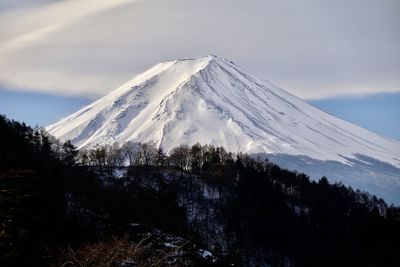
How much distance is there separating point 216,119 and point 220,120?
3.63 ft

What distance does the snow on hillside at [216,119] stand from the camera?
140 meters

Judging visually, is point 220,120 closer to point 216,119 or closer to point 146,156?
point 216,119

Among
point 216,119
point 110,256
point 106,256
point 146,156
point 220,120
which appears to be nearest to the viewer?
point 110,256

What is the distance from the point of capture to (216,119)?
146m

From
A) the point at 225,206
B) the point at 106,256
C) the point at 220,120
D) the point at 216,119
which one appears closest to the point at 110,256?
the point at 106,256

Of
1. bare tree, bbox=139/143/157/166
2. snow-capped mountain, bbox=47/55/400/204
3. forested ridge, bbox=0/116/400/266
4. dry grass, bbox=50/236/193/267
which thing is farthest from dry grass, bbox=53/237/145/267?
snow-capped mountain, bbox=47/55/400/204

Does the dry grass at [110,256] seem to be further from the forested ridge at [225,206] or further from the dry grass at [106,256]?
the forested ridge at [225,206]

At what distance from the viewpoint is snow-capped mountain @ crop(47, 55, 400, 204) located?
139625 mm

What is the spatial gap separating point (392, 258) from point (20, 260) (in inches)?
1476

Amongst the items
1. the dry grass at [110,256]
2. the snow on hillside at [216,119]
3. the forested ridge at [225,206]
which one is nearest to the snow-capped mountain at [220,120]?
the snow on hillside at [216,119]

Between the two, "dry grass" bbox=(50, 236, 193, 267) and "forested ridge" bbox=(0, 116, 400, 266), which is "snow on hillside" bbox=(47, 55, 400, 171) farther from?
"dry grass" bbox=(50, 236, 193, 267)

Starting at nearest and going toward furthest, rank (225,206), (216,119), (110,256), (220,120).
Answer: (110,256) → (225,206) → (220,120) → (216,119)

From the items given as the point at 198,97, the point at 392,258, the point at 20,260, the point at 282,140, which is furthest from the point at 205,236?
the point at 198,97

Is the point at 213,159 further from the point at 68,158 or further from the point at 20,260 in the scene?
the point at 20,260
